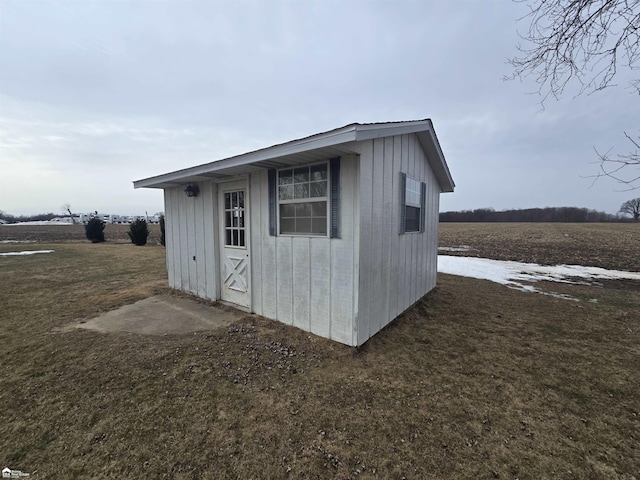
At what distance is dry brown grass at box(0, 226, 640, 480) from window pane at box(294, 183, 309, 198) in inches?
83.0

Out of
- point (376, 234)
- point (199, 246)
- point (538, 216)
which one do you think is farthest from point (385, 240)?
point (538, 216)

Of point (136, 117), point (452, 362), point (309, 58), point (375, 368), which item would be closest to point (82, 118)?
point (136, 117)

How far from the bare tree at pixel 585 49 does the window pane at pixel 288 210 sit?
3196 millimetres

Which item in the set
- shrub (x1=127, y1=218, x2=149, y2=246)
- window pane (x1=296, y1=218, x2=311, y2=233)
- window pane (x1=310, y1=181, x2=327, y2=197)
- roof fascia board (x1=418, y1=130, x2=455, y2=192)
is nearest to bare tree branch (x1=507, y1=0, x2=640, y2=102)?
roof fascia board (x1=418, y1=130, x2=455, y2=192)

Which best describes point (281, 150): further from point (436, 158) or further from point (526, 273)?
point (526, 273)

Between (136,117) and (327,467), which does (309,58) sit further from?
(327,467)

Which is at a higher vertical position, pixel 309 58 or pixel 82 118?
pixel 309 58

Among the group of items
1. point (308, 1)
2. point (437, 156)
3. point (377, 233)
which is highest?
point (308, 1)

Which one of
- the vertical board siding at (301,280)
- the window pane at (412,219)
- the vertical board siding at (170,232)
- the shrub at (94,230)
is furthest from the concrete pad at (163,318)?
the shrub at (94,230)

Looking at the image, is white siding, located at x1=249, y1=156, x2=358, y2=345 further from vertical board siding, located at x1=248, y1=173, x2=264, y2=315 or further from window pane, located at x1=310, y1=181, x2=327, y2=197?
window pane, located at x1=310, y1=181, x2=327, y2=197

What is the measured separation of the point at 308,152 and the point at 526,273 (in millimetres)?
9600

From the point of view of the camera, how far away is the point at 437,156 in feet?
17.9

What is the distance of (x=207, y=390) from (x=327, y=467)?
146 cm

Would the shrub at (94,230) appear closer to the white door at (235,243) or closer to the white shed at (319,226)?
the white shed at (319,226)
